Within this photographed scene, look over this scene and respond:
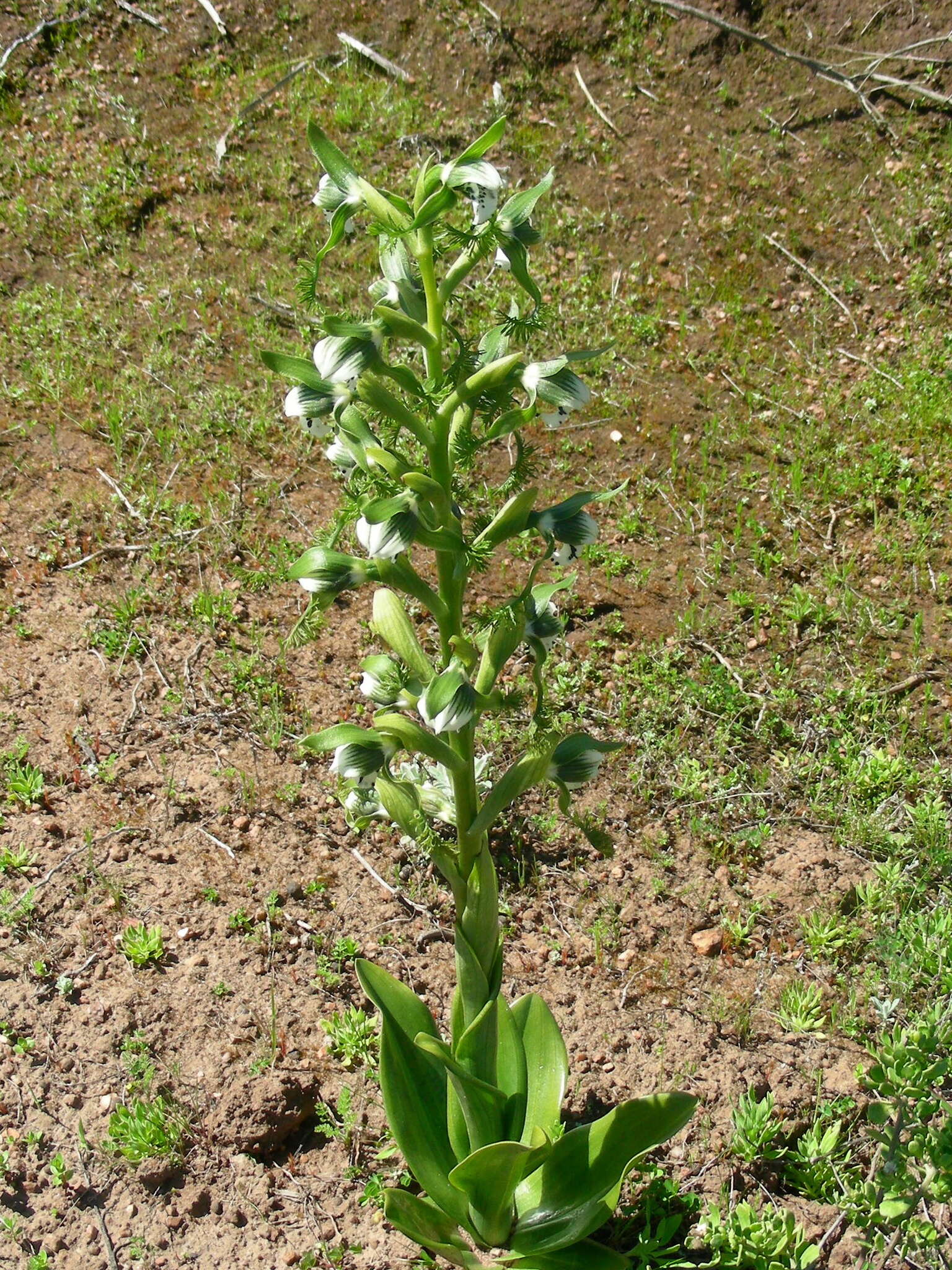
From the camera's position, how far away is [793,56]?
6891 millimetres

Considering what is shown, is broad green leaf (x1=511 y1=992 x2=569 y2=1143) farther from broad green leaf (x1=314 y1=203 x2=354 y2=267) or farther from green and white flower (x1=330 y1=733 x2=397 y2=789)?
broad green leaf (x1=314 y1=203 x2=354 y2=267)

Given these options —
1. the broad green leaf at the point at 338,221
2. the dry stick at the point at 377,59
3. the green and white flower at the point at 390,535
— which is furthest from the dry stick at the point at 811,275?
the green and white flower at the point at 390,535

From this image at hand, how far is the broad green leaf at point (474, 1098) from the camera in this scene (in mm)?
2480

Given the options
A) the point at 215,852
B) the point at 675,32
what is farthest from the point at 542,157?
the point at 215,852

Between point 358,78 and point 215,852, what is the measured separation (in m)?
5.70

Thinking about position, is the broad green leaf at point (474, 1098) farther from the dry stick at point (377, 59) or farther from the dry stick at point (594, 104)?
the dry stick at point (377, 59)

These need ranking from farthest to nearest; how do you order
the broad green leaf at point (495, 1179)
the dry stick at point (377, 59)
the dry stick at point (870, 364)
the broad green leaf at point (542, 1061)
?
the dry stick at point (377, 59) → the dry stick at point (870, 364) → the broad green leaf at point (542, 1061) → the broad green leaf at point (495, 1179)

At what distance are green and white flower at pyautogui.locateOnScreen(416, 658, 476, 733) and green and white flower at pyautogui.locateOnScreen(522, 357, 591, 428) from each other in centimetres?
61

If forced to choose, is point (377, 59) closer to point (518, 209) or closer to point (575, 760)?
point (518, 209)

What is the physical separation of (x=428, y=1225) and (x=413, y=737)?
4.25ft

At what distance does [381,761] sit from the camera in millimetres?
2541

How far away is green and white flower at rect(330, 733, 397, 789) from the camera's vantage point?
2480 millimetres

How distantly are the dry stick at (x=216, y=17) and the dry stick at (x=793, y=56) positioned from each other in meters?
2.98

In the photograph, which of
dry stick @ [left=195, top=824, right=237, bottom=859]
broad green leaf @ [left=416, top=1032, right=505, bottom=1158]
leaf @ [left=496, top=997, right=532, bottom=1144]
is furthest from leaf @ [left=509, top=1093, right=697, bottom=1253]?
dry stick @ [left=195, top=824, right=237, bottom=859]
